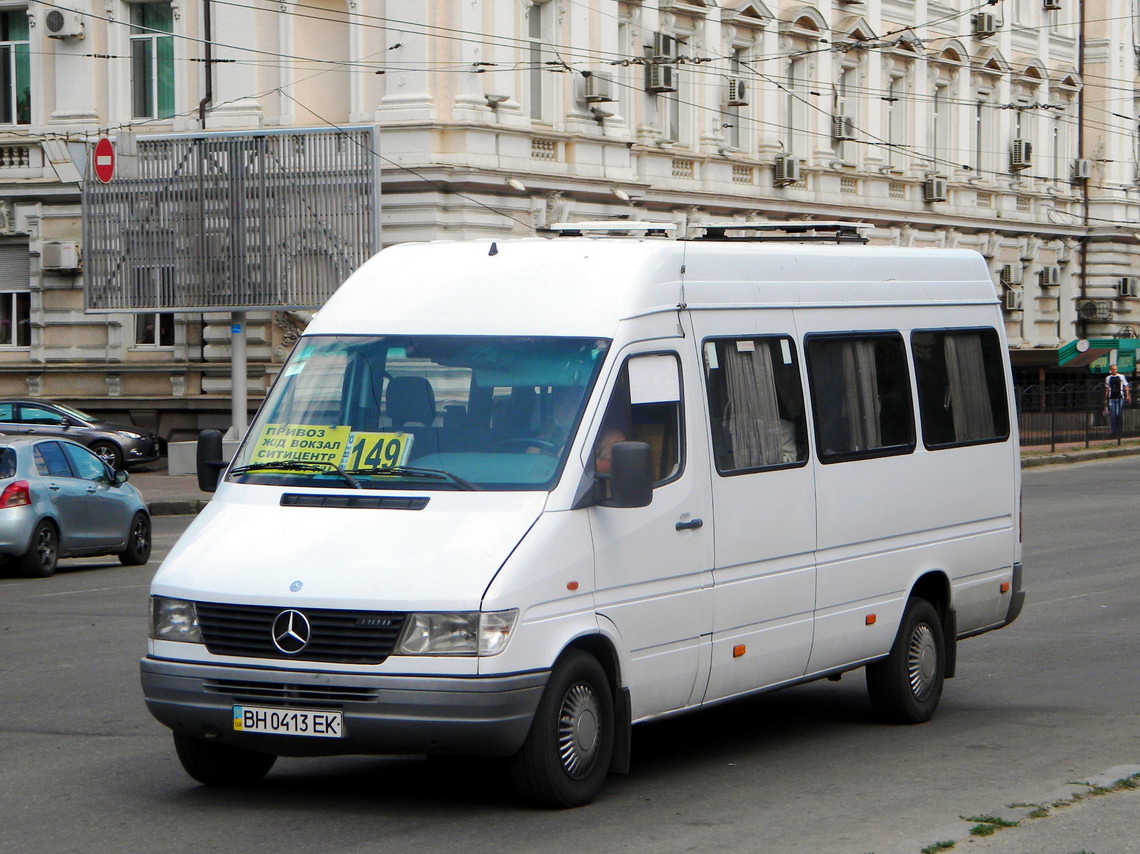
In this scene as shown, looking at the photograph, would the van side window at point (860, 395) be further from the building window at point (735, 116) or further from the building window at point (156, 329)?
the building window at point (735, 116)

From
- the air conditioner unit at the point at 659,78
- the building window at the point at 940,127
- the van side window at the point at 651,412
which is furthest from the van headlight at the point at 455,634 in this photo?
the building window at the point at 940,127

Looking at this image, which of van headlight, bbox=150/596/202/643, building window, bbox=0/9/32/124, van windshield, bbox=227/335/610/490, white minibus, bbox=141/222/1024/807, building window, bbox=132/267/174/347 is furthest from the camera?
building window, bbox=0/9/32/124

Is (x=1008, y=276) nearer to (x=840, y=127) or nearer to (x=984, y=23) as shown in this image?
(x=984, y=23)

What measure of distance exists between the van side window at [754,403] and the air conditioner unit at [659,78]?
30.0 metres

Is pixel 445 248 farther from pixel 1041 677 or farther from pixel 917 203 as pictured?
pixel 917 203

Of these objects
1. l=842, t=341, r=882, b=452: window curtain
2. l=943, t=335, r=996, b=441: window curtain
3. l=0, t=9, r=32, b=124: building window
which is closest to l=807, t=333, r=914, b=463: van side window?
l=842, t=341, r=882, b=452: window curtain

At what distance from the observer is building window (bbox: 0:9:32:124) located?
38.0 metres

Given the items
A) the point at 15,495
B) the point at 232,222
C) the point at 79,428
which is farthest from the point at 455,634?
the point at 79,428

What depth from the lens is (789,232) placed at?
10461mm

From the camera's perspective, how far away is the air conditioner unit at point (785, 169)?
138ft

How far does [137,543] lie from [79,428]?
1544cm

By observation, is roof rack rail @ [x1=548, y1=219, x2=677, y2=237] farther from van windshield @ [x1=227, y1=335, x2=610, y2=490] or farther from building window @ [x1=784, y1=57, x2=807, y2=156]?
building window @ [x1=784, y1=57, x2=807, y2=156]

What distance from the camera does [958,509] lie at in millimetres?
10180

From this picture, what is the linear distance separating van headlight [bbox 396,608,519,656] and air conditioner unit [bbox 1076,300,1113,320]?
52.3 m
